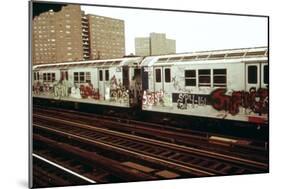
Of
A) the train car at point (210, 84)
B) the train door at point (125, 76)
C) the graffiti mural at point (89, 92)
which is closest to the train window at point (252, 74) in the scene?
the train car at point (210, 84)

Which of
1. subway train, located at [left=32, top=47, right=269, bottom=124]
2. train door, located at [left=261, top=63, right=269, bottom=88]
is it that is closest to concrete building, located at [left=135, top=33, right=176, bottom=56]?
subway train, located at [left=32, top=47, right=269, bottom=124]

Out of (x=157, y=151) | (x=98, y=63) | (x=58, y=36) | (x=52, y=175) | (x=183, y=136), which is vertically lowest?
(x=52, y=175)

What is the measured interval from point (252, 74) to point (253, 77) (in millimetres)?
32

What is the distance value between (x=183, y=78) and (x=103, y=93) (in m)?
0.79

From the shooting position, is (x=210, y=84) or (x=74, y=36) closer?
(x=74, y=36)

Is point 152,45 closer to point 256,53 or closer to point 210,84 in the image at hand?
point 210,84

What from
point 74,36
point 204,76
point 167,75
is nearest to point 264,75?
point 204,76

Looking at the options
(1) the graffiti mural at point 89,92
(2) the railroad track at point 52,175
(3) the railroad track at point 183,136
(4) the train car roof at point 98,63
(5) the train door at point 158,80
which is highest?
(4) the train car roof at point 98,63

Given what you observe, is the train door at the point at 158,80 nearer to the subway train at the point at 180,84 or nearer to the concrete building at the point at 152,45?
the subway train at the point at 180,84

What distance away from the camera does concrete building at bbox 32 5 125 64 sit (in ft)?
10.5

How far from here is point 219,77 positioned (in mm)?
3645

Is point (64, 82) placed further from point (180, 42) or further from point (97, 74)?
point (180, 42)

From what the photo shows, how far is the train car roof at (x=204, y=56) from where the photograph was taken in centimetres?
354

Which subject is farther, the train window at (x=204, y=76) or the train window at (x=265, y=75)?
the train window at (x=265, y=75)
